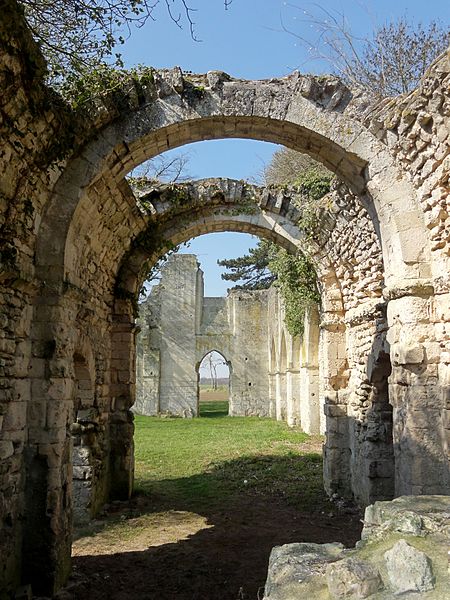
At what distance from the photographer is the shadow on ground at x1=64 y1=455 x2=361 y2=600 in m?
5.69

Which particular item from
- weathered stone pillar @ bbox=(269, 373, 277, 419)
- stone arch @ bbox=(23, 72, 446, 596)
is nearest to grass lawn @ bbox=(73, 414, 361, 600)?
stone arch @ bbox=(23, 72, 446, 596)

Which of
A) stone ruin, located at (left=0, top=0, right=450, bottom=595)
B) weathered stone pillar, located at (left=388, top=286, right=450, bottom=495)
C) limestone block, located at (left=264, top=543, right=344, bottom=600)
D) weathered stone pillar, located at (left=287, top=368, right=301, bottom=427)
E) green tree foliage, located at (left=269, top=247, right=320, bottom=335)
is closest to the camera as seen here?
limestone block, located at (left=264, top=543, right=344, bottom=600)

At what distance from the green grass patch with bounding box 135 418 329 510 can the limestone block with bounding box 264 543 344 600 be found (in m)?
6.54

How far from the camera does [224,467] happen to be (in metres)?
12.4

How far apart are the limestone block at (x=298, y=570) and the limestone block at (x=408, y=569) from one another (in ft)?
1.00

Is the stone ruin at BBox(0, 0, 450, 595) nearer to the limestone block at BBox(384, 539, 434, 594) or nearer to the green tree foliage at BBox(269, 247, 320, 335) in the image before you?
the limestone block at BBox(384, 539, 434, 594)

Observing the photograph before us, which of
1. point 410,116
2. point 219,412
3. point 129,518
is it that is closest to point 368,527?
point 410,116

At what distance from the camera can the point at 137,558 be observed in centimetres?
667

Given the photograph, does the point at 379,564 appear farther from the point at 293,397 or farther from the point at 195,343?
the point at 195,343

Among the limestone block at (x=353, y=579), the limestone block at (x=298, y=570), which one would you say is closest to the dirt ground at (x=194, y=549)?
the limestone block at (x=298, y=570)

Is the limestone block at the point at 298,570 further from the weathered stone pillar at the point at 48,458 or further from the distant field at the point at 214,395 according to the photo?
the distant field at the point at 214,395

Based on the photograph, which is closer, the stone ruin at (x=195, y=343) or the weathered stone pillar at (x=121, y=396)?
the weathered stone pillar at (x=121, y=396)

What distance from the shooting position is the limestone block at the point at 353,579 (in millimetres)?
2352

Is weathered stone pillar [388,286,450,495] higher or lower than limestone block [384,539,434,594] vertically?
higher
